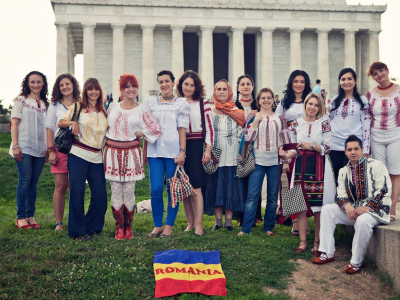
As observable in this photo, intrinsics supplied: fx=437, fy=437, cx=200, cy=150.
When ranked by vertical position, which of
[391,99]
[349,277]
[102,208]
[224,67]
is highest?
[224,67]

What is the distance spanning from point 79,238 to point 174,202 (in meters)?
1.77

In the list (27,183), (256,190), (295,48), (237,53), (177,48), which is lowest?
(256,190)

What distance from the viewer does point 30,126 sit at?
8.61 metres

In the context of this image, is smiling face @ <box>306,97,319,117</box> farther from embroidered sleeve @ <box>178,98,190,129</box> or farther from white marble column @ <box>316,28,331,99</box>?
white marble column @ <box>316,28,331,99</box>

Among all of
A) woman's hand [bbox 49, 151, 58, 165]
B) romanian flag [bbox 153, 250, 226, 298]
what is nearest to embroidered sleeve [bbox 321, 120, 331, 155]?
romanian flag [bbox 153, 250, 226, 298]

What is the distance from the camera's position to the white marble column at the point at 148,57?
4122 centimetres

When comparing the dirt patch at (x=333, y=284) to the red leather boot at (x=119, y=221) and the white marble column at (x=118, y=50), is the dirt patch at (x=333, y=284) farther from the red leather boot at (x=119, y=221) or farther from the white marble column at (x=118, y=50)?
the white marble column at (x=118, y=50)

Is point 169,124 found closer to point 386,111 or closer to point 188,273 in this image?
point 188,273

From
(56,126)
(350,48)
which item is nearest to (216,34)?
(350,48)

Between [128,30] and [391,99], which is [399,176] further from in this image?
[128,30]

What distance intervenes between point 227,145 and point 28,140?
12.7ft

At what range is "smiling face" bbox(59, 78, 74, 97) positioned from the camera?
8.27m

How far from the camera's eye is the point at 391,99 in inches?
320

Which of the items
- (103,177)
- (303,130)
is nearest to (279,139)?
(303,130)
